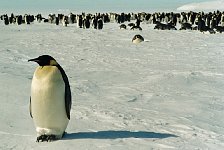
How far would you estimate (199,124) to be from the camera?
5.78 m

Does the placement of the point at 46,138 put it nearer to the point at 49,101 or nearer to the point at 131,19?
the point at 49,101

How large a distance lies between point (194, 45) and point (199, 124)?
40.5 feet

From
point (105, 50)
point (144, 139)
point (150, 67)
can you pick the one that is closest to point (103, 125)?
point (144, 139)

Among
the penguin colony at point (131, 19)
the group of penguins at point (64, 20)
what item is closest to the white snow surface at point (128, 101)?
the penguin colony at point (131, 19)

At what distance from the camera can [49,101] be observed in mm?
4719

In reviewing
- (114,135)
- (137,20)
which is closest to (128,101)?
(114,135)

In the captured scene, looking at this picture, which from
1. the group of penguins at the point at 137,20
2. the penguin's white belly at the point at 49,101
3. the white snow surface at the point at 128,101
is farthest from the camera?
the group of penguins at the point at 137,20

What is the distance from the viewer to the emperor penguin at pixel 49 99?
4672 millimetres

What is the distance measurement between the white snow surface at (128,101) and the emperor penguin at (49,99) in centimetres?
16

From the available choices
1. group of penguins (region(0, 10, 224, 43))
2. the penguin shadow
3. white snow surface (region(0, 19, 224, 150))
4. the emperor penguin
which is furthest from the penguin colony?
the emperor penguin

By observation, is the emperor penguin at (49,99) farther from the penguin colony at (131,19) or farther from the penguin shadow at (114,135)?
the penguin colony at (131,19)

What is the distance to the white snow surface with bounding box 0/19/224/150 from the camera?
490 cm

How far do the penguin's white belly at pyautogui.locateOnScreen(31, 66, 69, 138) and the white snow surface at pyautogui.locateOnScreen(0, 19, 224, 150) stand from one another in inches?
7.1

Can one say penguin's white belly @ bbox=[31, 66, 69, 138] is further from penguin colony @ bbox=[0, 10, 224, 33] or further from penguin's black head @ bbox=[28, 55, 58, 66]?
penguin colony @ bbox=[0, 10, 224, 33]
